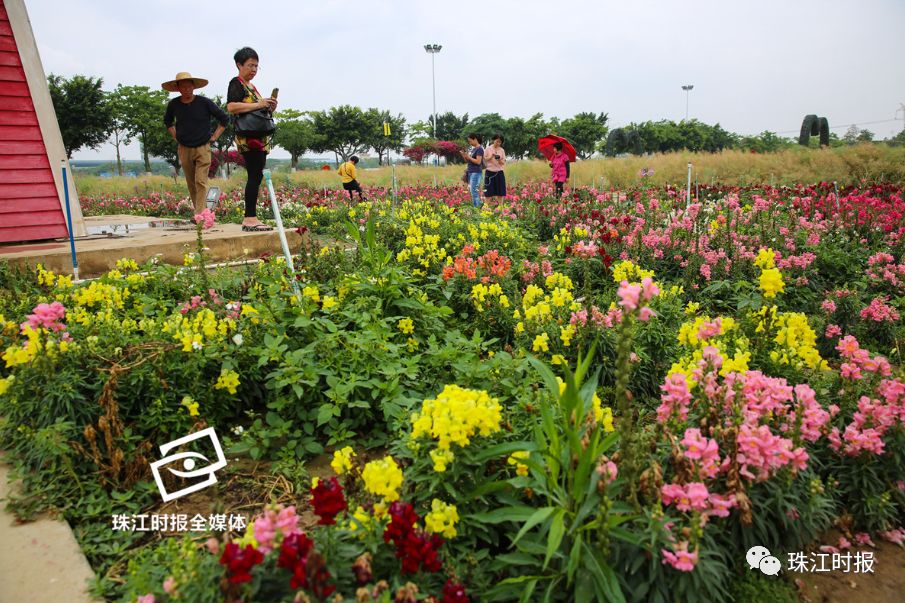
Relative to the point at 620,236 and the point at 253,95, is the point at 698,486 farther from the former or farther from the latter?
the point at 253,95

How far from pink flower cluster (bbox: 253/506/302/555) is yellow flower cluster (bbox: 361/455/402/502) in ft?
0.88

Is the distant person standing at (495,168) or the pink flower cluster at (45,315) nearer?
the pink flower cluster at (45,315)

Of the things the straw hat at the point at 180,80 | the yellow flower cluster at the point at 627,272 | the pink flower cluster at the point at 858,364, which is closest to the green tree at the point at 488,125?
the straw hat at the point at 180,80

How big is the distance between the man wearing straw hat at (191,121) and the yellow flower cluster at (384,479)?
5911mm

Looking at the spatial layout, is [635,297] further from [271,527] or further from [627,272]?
[627,272]

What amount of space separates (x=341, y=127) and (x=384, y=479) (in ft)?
200

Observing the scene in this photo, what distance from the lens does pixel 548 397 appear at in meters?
2.64

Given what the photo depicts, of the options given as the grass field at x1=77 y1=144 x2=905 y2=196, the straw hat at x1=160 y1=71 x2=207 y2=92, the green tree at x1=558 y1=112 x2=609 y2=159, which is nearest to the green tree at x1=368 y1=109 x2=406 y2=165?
the green tree at x1=558 y1=112 x2=609 y2=159

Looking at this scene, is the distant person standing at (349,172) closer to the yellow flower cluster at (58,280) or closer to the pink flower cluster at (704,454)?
the yellow flower cluster at (58,280)

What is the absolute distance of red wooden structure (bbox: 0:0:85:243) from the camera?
6223mm

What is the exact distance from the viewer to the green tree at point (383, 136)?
59.8 metres

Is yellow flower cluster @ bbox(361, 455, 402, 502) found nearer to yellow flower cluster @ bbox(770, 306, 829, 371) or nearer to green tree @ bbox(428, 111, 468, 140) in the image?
yellow flower cluster @ bbox(770, 306, 829, 371)

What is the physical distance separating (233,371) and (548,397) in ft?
5.23

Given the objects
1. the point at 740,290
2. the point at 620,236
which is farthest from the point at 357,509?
the point at 620,236
